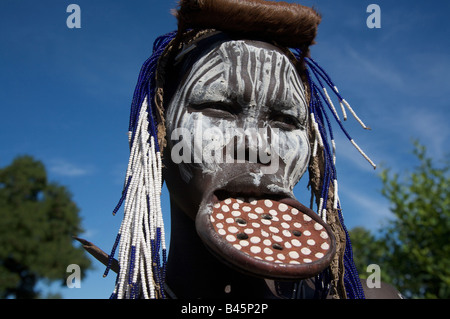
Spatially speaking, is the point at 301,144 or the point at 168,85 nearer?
the point at 301,144

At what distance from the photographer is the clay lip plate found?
55.5 inches

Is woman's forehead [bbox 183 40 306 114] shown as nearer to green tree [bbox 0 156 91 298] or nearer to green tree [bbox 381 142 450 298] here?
green tree [bbox 381 142 450 298]

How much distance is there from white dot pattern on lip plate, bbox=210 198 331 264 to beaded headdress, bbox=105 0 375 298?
30 cm

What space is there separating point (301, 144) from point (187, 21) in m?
0.67

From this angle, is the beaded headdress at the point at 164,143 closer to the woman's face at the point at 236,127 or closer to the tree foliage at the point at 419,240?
the woman's face at the point at 236,127

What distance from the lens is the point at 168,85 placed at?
204 cm

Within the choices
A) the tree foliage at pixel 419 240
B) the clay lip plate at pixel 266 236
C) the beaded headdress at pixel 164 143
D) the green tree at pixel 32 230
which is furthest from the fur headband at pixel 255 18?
the green tree at pixel 32 230

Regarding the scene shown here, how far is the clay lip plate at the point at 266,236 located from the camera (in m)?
1.41

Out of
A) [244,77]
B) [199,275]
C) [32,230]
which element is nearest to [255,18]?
[244,77]

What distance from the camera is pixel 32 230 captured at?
594 inches

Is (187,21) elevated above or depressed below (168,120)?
above

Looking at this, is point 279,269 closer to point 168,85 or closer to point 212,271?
point 212,271

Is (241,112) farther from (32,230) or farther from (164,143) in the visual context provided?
(32,230)
